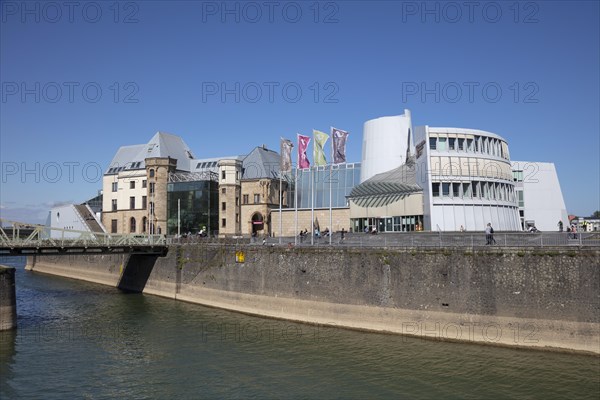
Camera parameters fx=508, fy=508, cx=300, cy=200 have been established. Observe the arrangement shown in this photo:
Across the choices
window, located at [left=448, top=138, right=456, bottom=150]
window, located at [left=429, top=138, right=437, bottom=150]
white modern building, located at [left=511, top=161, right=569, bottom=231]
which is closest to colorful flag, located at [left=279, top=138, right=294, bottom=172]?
window, located at [left=429, top=138, right=437, bottom=150]

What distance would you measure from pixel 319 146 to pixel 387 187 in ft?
50.1

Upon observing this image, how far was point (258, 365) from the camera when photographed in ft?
96.1

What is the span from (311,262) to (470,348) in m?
15.1

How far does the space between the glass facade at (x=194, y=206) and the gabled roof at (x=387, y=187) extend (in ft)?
89.1

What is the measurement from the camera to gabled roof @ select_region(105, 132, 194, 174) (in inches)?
3716

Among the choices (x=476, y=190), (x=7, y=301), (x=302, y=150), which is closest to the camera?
(x=7, y=301)

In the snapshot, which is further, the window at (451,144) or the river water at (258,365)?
the window at (451,144)

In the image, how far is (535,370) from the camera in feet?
90.3

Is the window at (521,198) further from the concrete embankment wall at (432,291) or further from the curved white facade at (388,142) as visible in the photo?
the concrete embankment wall at (432,291)

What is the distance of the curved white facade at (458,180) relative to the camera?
56.4m

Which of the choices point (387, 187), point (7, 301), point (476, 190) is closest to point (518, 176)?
point (476, 190)

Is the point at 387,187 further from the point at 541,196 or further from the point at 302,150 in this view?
the point at 541,196

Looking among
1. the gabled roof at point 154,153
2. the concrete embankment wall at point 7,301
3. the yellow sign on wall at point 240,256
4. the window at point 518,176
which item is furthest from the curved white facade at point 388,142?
the concrete embankment wall at point 7,301

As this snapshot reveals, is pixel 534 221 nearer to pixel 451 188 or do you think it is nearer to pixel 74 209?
pixel 451 188
